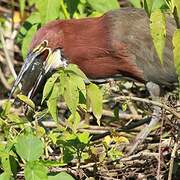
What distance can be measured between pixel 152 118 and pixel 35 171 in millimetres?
1236

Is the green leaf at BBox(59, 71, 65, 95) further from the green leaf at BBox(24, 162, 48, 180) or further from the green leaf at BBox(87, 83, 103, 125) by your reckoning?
the green leaf at BBox(24, 162, 48, 180)

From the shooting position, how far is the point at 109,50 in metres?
3.59

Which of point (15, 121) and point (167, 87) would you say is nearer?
point (15, 121)

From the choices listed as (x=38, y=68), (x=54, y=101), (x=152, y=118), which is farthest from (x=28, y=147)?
(x=152, y=118)

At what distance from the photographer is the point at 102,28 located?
3.62 m

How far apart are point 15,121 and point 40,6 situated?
784 millimetres

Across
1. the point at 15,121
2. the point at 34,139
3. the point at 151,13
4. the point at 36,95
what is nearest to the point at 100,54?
the point at 36,95

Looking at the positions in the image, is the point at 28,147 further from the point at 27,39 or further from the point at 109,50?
the point at 27,39

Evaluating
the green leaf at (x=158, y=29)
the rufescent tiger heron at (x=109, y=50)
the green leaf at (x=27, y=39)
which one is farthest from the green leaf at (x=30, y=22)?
the green leaf at (x=158, y=29)

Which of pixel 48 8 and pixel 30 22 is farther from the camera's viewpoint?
pixel 30 22

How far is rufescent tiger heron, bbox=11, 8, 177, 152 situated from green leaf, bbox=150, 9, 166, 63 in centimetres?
145

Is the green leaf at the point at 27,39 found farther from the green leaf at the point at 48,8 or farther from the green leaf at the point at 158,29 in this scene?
the green leaf at the point at 158,29

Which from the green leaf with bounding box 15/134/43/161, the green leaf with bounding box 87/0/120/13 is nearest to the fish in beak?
the green leaf with bounding box 87/0/120/13

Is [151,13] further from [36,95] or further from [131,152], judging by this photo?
[36,95]
